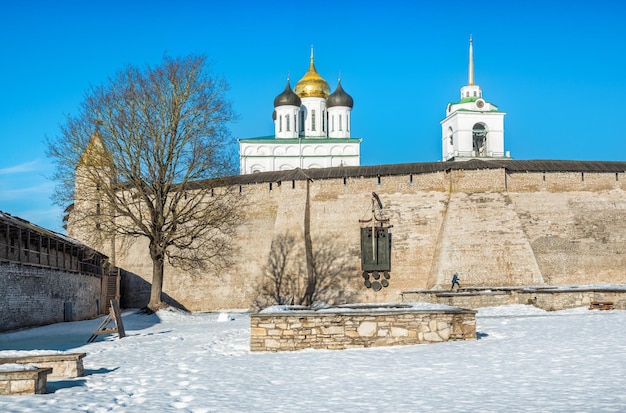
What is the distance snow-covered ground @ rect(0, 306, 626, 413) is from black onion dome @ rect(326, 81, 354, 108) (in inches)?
1325

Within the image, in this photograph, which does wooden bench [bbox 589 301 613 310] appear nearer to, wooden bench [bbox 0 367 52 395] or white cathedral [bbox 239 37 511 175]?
wooden bench [bbox 0 367 52 395]

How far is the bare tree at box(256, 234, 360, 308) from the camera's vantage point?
930 inches

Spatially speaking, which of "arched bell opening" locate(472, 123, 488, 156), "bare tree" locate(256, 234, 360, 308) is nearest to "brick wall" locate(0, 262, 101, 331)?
"bare tree" locate(256, 234, 360, 308)

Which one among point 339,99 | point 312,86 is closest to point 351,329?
point 339,99

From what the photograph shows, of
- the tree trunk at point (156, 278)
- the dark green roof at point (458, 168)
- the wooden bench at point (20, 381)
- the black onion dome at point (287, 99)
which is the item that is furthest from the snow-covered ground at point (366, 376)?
the black onion dome at point (287, 99)

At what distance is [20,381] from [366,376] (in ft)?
10.7

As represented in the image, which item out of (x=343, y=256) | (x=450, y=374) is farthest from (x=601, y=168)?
(x=450, y=374)

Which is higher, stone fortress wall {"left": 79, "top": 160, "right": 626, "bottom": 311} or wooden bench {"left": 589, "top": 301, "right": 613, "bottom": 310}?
stone fortress wall {"left": 79, "top": 160, "right": 626, "bottom": 311}

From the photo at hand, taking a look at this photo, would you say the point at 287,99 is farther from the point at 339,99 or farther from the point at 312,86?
the point at 339,99

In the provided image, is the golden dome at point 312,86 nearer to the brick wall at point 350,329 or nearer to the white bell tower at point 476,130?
the white bell tower at point 476,130

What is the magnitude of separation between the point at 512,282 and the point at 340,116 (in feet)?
78.7

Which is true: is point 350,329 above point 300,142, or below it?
below

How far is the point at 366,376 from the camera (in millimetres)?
7344

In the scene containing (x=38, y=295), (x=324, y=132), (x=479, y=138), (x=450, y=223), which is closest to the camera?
(x=38, y=295)
